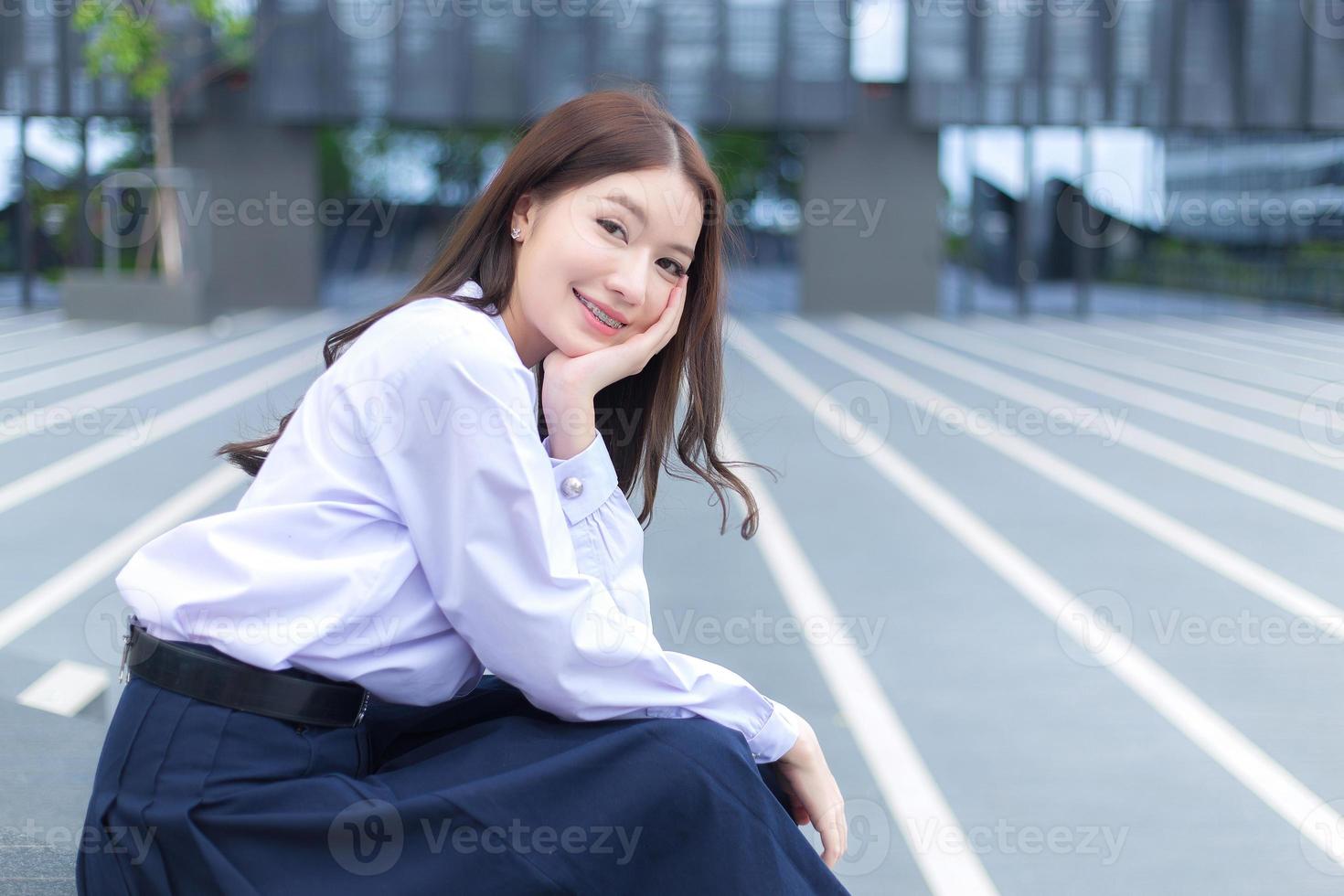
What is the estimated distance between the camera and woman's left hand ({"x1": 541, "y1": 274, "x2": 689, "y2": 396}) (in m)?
2.02

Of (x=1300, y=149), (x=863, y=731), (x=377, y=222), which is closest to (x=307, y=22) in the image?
(x=377, y=222)

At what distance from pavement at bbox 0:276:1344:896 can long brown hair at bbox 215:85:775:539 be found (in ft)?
3.33

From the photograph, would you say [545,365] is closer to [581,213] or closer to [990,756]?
[581,213]

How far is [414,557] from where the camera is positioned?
5.76ft

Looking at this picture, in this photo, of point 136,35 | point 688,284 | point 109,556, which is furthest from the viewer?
point 136,35

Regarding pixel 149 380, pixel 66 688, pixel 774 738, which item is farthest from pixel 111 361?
pixel 774 738

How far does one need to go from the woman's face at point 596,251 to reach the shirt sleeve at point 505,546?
0.28 m

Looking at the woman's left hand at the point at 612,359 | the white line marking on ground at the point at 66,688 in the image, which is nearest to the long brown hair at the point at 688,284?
the woman's left hand at the point at 612,359

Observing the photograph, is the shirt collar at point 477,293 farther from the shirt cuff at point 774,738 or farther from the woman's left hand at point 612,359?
the shirt cuff at point 774,738

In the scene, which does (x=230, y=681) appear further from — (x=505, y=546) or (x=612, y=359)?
(x=612, y=359)

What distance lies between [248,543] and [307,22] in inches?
754

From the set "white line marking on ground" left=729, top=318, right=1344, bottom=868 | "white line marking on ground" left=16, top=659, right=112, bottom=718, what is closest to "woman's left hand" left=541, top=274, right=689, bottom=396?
"white line marking on ground" left=729, top=318, right=1344, bottom=868

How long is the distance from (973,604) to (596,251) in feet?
10.9

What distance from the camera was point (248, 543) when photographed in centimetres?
172
